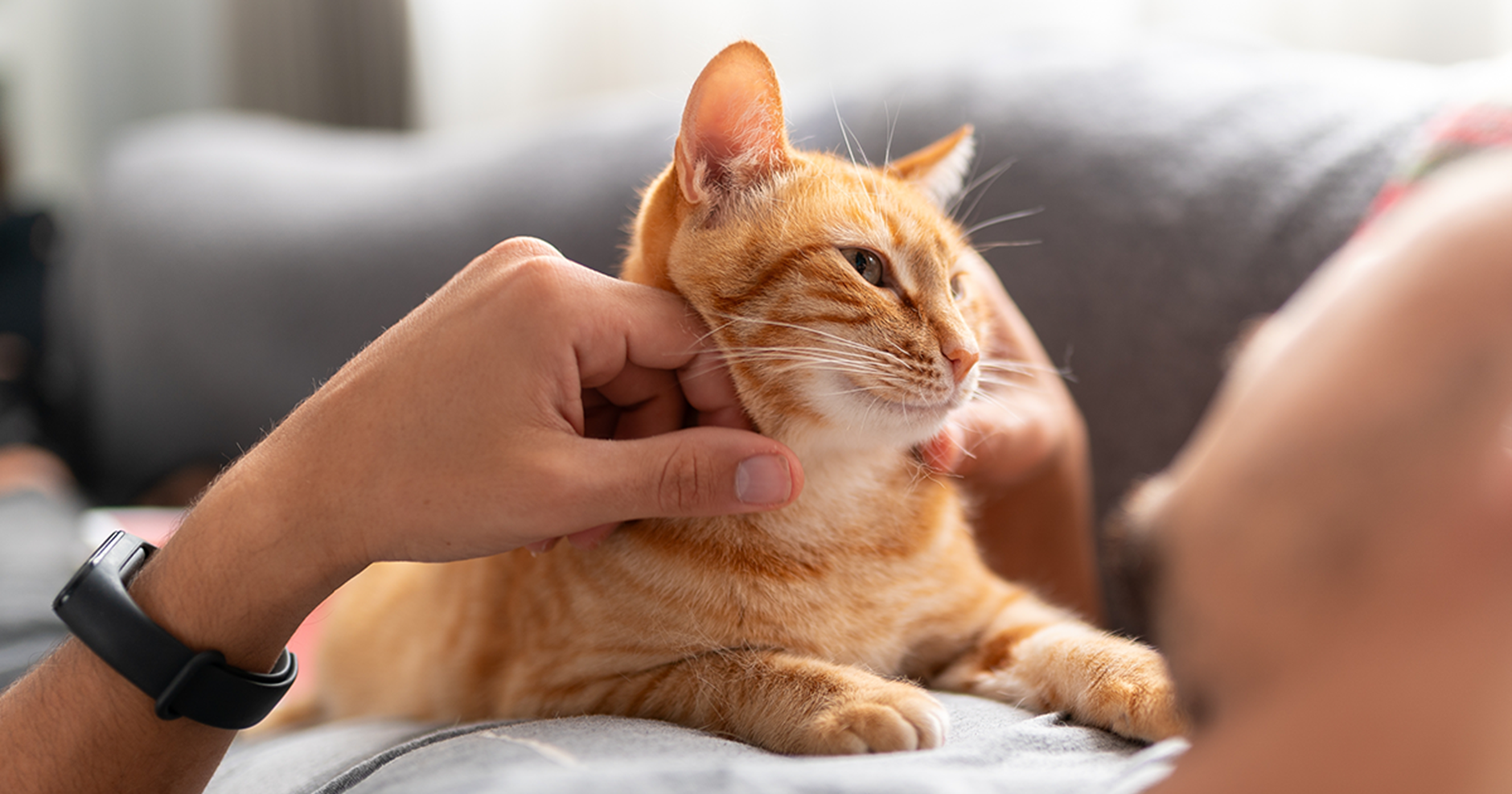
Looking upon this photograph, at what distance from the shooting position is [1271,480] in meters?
0.54

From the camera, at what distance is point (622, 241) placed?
2.02 metres

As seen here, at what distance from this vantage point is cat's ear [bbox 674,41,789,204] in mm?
878

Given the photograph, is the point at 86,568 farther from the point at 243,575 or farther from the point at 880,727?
the point at 880,727

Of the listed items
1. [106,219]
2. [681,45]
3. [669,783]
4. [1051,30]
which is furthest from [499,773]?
[106,219]

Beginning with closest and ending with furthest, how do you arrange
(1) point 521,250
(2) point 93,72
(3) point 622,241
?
(1) point 521,250, (3) point 622,241, (2) point 93,72

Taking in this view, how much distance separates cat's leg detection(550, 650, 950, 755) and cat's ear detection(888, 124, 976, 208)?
0.59 metres

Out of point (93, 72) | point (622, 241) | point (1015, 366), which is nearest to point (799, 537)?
point (1015, 366)

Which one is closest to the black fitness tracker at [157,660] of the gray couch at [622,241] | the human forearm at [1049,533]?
the gray couch at [622,241]

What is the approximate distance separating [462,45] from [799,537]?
8.95ft

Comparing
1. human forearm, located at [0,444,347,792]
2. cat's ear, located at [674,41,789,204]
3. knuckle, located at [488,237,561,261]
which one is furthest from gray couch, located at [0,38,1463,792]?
cat's ear, located at [674,41,789,204]

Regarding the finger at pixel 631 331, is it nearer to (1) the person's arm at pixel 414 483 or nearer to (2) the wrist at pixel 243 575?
(1) the person's arm at pixel 414 483

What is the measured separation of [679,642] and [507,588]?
297mm

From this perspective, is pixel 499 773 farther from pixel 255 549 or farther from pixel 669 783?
pixel 255 549

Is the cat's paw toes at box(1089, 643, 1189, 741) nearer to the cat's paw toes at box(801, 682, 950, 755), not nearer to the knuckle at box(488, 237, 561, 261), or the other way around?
the cat's paw toes at box(801, 682, 950, 755)
